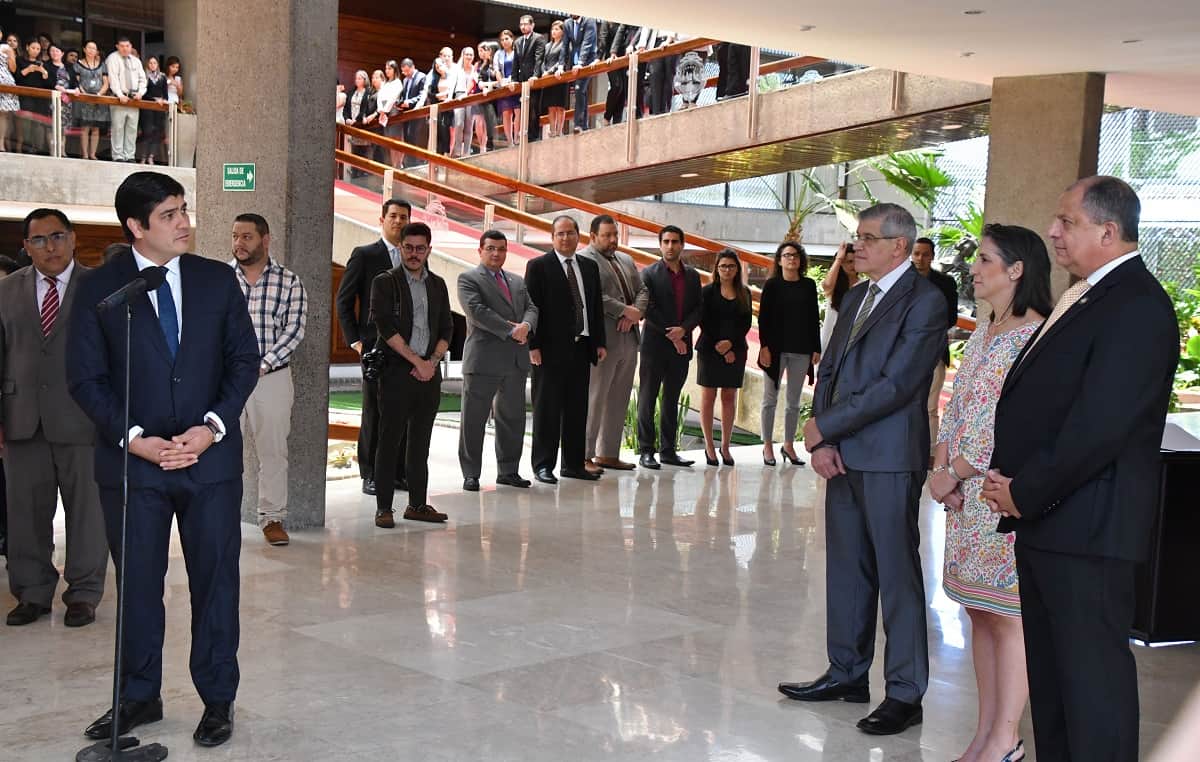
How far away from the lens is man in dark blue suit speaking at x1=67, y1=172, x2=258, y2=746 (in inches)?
153

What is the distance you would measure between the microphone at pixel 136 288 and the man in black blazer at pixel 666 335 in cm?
622

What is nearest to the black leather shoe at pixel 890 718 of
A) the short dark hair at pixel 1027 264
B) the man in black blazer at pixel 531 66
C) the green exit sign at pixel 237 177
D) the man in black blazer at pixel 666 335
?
the short dark hair at pixel 1027 264

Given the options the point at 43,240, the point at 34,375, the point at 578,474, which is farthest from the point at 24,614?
the point at 578,474

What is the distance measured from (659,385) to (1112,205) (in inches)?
275

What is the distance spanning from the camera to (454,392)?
1781 centimetres

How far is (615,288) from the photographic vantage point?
9.70 m

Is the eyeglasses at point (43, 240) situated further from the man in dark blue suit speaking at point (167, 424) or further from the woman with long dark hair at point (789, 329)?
the woman with long dark hair at point (789, 329)

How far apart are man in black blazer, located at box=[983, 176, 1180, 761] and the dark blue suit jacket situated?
91.4 inches

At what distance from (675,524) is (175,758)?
169 inches

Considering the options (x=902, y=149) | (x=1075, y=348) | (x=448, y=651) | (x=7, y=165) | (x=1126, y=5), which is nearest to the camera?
(x=1075, y=348)

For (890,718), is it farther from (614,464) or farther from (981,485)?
(614,464)

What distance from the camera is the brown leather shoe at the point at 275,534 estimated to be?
22.6 ft

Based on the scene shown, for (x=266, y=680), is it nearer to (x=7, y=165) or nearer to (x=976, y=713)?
(x=976, y=713)

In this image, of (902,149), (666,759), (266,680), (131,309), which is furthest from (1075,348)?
(902,149)
